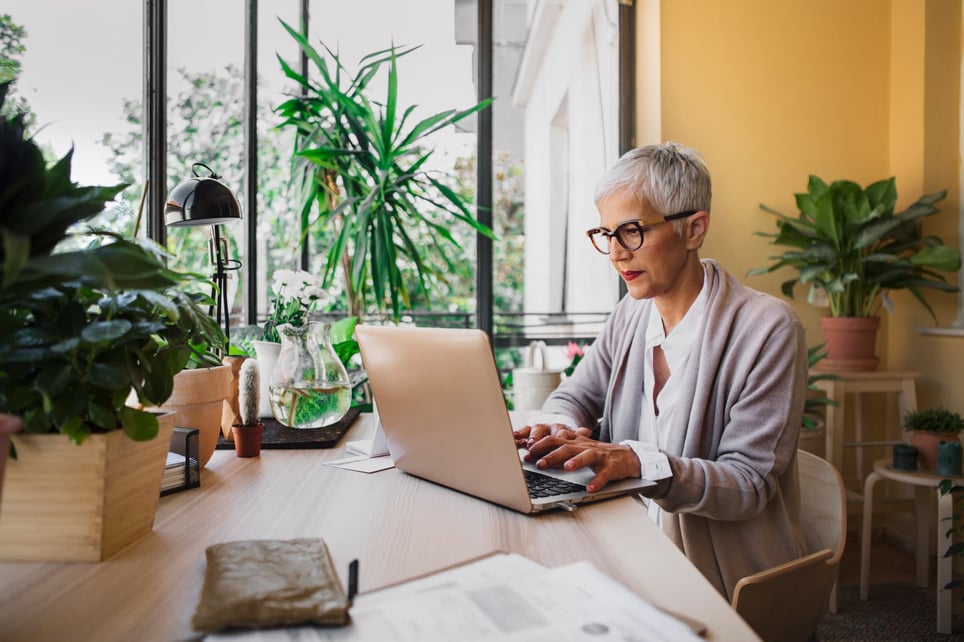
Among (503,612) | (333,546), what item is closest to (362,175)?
(333,546)

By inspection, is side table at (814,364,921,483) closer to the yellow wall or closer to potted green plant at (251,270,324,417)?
the yellow wall

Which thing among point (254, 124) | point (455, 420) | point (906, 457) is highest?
point (254, 124)

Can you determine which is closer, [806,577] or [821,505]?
[806,577]

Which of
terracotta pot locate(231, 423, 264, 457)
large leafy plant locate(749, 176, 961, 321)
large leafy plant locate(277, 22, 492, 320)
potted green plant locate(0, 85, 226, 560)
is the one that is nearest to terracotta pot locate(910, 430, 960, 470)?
large leafy plant locate(749, 176, 961, 321)

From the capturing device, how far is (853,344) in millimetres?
3143

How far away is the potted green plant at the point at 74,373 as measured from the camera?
69cm

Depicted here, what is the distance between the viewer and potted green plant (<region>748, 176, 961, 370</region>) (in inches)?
117

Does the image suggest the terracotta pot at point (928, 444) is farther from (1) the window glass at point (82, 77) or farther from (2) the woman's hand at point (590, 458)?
(1) the window glass at point (82, 77)

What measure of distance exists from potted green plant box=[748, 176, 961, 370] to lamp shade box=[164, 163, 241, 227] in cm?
241

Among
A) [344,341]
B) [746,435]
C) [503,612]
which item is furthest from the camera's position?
[344,341]

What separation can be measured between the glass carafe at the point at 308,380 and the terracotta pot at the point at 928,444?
92.0 inches

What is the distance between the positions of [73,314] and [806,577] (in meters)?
1.16

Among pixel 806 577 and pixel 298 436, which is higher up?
pixel 298 436

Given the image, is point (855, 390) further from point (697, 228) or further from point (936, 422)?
point (697, 228)
